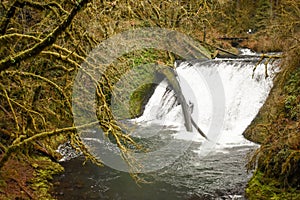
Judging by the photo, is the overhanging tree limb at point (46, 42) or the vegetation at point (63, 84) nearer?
the overhanging tree limb at point (46, 42)

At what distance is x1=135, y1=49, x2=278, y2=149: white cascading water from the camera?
1120 cm

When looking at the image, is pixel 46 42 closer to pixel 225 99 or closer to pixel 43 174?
pixel 43 174

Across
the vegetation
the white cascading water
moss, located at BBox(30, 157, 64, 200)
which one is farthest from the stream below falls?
the vegetation

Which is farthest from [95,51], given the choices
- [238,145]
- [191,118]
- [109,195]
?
[191,118]

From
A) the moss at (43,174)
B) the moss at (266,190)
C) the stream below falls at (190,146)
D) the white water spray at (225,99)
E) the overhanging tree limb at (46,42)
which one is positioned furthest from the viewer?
the white water spray at (225,99)

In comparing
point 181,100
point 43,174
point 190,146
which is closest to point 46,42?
point 43,174

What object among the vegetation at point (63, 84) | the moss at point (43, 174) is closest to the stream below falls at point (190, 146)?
the moss at point (43, 174)

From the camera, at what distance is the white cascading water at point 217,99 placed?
36.8 feet

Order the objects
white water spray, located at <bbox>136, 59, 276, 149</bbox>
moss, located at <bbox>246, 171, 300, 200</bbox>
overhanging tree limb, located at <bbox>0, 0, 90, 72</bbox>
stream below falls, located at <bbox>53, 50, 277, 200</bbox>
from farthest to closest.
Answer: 1. white water spray, located at <bbox>136, 59, 276, 149</bbox>
2. stream below falls, located at <bbox>53, 50, 277, 200</bbox>
3. moss, located at <bbox>246, 171, 300, 200</bbox>
4. overhanging tree limb, located at <bbox>0, 0, 90, 72</bbox>

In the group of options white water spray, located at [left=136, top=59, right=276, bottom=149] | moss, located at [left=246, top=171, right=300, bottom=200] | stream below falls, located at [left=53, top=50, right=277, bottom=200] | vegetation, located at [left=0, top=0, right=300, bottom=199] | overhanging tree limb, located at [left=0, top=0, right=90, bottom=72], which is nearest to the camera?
overhanging tree limb, located at [left=0, top=0, right=90, bottom=72]

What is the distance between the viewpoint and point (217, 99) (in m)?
13.0

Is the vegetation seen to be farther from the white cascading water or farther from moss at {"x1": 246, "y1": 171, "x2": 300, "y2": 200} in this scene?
the white cascading water

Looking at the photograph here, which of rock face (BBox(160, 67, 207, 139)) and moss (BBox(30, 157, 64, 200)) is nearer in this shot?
moss (BBox(30, 157, 64, 200))

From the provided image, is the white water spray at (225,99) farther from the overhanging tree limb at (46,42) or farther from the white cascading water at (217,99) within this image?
the overhanging tree limb at (46,42)
